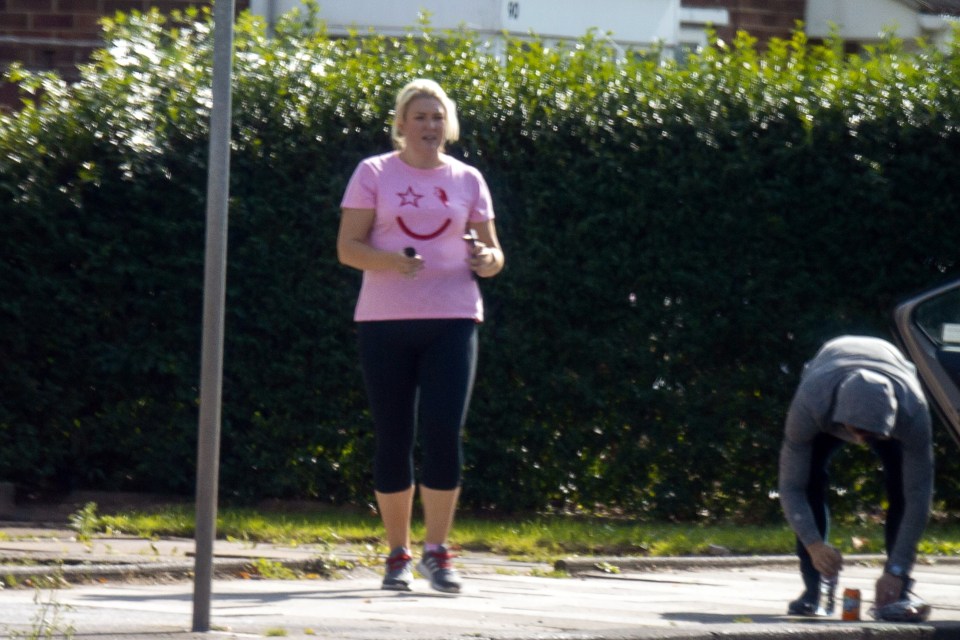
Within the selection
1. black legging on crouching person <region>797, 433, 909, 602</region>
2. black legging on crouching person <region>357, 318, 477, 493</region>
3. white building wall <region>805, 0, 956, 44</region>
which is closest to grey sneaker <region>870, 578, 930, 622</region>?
black legging on crouching person <region>797, 433, 909, 602</region>

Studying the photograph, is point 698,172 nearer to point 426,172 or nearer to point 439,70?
point 439,70

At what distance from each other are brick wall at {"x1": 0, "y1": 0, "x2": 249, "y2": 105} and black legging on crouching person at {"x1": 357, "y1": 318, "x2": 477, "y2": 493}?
330 inches

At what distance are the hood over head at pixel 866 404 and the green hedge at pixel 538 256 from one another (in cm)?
379

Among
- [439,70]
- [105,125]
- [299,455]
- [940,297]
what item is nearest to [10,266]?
[105,125]

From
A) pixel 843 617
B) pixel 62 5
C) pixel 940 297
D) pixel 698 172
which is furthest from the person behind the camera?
pixel 62 5

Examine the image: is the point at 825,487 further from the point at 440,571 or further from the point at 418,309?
the point at 418,309

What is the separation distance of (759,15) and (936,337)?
9.42 m

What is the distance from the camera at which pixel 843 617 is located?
18.5 ft

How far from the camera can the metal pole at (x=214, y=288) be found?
4.61 meters

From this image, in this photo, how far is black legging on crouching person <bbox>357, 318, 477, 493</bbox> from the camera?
619cm

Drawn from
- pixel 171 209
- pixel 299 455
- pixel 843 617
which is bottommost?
pixel 299 455

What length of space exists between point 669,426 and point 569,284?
992 mm

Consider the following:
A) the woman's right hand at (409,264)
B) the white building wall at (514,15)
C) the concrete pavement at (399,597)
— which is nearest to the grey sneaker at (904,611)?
the concrete pavement at (399,597)

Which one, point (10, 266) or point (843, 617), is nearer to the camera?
point (843, 617)
